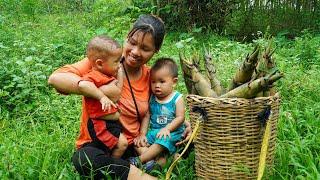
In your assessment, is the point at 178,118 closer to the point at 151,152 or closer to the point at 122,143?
the point at 151,152

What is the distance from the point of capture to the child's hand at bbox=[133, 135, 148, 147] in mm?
3807

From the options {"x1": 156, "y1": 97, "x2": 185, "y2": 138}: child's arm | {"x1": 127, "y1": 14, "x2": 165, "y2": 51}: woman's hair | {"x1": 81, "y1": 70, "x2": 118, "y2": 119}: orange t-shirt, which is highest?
{"x1": 127, "y1": 14, "x2": 165, "y2": 51}: woman's hair

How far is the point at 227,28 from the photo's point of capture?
977 centimetres

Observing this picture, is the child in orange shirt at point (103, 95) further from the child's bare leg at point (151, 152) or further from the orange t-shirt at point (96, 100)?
the child's bare leg at point (151, 152)

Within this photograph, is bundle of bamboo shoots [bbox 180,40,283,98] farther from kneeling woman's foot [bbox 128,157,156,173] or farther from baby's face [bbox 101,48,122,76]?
kneeling woman's foot [bbox 128,157,156,173]

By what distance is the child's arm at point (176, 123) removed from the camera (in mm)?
3756

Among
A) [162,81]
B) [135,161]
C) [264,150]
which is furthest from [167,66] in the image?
[264,150]

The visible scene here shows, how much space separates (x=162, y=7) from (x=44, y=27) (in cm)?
223

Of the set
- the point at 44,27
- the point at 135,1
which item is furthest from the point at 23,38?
the point at 135,1

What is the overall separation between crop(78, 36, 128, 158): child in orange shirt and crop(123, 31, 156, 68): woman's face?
154 millimetres

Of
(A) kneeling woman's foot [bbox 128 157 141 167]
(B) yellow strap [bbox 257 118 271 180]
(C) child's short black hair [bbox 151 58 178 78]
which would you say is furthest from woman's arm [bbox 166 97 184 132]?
(B) yellow strap [bbox 257 118 271 180]

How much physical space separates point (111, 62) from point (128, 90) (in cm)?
40

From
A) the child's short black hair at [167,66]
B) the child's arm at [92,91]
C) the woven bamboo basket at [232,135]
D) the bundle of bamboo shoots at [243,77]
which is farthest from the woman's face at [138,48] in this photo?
the woven bamboo basket at [232,135]

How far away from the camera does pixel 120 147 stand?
3.63 meters
